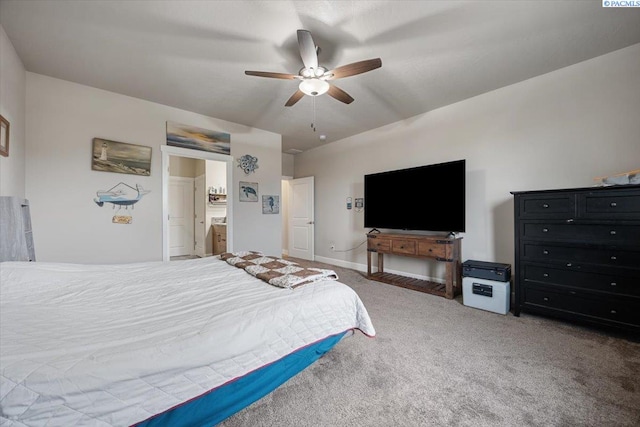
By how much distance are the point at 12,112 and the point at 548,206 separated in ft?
17.3

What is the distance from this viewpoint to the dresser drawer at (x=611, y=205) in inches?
80.1

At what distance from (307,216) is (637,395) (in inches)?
198

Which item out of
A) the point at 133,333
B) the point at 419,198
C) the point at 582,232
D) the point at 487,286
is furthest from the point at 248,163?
the point at 582,232

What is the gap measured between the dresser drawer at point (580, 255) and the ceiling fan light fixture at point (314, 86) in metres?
2.61

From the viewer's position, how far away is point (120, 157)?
325 centimetres

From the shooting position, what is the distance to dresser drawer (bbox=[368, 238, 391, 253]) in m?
3.89

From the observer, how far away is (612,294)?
213 cm

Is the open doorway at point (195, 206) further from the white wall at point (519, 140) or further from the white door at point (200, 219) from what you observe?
the white wall at point (519, 140)

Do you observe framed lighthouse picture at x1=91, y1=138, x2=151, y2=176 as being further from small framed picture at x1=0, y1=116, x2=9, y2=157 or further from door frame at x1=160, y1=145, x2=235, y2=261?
small framed picture at x1=0, y1=116, x2=9, y2=157

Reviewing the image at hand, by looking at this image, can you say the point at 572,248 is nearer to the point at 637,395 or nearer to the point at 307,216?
the point at 637,395

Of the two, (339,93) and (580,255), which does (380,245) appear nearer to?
(580,255)

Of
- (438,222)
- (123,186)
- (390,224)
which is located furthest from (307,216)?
(123,186)

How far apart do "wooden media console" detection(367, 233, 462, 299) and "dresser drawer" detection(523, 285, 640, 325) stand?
815 millimetres

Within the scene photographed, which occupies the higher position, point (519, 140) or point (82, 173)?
point (519, 140)
